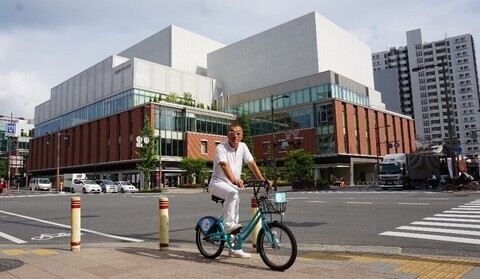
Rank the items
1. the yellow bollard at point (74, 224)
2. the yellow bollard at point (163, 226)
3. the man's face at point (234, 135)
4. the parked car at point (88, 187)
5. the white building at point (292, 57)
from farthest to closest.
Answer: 1. the white building at point (292, 57)
2. the parked car at point (88, 187)
3. the yellow bollard at point (74, 224)
4. the yellow bollard at point (163, 226)
5. the man's face at point (234, 135)

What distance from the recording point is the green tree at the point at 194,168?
2026 inches

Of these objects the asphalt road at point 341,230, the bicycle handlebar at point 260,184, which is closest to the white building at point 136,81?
the asphalt road at point 341,230

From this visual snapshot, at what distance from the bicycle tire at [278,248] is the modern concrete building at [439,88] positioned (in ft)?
396

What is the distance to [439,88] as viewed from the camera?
121312 millimetres

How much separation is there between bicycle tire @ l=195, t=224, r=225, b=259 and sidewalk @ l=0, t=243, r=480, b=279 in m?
0.13

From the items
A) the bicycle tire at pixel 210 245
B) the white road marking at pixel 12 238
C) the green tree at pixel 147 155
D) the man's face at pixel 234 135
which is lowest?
the white road marking at pixel 12 238

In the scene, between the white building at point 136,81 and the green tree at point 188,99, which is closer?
the white building at point 136,81

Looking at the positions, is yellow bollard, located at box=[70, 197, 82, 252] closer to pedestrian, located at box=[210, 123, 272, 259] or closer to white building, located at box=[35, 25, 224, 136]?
pedestrian, located at box=[210, 123, 272, 259]

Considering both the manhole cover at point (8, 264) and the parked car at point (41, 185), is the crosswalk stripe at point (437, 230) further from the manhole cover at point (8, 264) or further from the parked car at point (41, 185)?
the parked car at point (41, 185)

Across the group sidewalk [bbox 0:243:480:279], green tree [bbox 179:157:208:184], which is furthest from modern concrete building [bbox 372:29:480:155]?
sidewalk [bbox 0:243:480:279]

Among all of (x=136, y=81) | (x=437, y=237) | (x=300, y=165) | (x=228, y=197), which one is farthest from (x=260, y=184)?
(x=136, y=81)

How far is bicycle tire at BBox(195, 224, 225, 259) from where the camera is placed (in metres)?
5.75

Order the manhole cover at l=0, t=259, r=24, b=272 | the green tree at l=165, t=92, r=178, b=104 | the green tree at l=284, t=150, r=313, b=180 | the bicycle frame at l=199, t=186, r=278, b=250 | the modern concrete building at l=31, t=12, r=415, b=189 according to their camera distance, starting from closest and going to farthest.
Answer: the manhole cover at l=0, t=259, r=24, b=272 → the bicycle frame at l=199, t=186, r=278, b=250 → the green tree at l=284, t=150, r=313, b=180 → the modern concrete building at l=31, t=12, r=415, b=189 → the green tree at l=165, t=92, r=178, b=104

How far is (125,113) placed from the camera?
60531 mm
